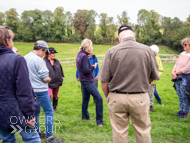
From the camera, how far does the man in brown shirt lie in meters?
2.89

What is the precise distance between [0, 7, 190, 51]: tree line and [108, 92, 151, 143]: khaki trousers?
60.7 metres

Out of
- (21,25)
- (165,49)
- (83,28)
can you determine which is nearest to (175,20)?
(165,49)

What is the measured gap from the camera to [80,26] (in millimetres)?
71000

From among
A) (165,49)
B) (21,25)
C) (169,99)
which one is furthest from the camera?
(21,25)

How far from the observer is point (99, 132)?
475 centimetres

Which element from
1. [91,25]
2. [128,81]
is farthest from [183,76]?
[91,25]

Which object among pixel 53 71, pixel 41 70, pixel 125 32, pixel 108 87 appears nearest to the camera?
pixel 125 32

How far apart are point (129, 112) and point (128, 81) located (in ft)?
1.93

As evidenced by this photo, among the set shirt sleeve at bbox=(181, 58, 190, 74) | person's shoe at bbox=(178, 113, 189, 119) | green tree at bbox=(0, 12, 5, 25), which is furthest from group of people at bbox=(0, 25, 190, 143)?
green tree at bbox=(0, 12, 5, 25)

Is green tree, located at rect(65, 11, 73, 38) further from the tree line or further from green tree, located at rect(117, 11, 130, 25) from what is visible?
green tree, located at rect(117, 11, 130, 25)

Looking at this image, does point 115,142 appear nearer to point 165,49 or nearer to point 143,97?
point 143,97

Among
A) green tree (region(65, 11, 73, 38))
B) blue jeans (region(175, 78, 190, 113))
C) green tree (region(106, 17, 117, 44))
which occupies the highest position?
green tree (region(65, 11, 73, 38))

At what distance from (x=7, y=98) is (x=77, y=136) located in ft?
8.21

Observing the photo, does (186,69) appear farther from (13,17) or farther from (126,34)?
(13,17)
